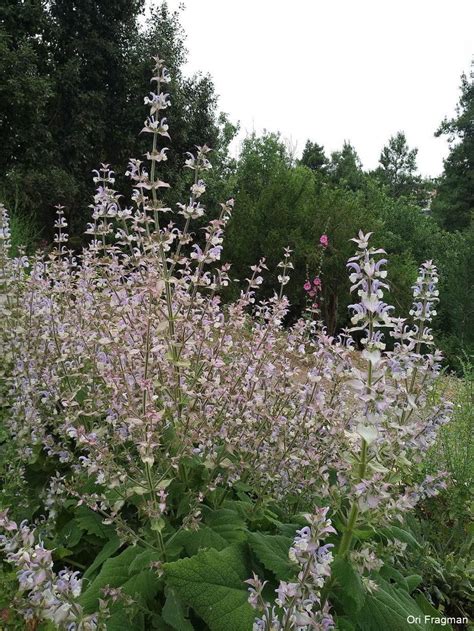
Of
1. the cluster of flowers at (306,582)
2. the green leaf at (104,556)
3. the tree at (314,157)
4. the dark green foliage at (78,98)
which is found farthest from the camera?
the tree at (314,157)

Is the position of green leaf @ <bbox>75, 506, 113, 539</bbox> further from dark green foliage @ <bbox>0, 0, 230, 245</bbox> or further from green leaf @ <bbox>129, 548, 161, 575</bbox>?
dark green foliage @ <bbox>0, 0, 230, 245</bbox>

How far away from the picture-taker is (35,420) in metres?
2.94

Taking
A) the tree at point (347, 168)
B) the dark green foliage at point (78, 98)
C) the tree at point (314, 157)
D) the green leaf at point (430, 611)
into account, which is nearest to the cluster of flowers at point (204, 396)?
the green leaf at point (430, 611)

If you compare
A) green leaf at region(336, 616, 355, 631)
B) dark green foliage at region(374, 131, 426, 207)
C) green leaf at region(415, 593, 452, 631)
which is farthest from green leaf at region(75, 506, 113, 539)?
dark green foliage at region(374, 131, 426, 207)

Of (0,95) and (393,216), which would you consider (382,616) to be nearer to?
(0,95)

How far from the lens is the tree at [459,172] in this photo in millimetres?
34688

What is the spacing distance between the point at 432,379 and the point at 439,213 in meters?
35.8

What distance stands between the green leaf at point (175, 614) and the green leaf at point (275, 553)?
1.03ft

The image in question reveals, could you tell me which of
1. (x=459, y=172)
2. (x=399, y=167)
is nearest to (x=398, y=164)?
(x=399, y=167)

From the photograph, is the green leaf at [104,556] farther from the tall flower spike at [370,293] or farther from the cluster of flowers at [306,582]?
the tall flower spike at [370,293]

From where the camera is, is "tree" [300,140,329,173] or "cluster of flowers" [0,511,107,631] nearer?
"cluster of flowers" [0,511,107,631]

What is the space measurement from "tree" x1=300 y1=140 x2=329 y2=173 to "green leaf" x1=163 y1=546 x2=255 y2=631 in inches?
1533

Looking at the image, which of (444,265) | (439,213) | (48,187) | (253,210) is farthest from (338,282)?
(439,213)

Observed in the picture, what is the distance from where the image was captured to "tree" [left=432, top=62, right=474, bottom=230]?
1366 inches
